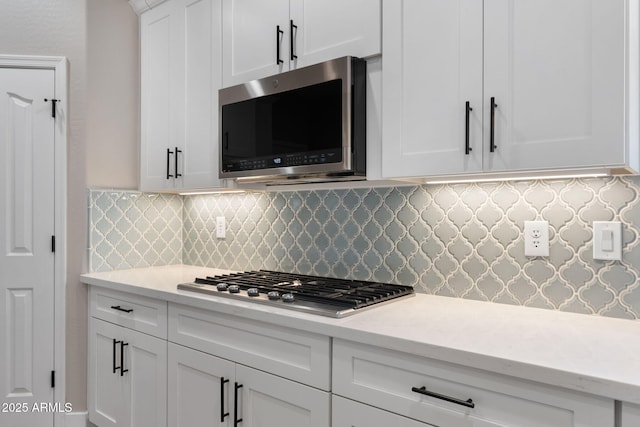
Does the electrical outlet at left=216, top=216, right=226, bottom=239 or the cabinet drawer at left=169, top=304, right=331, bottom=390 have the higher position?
the electrical outlet at left=216, top=216, right=226, bottom=239

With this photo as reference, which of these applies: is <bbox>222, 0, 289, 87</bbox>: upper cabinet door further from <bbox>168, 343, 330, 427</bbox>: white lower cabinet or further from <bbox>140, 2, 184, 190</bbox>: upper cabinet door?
<bbox>168, 343, 330, 427</bbox>: white lower cabinet

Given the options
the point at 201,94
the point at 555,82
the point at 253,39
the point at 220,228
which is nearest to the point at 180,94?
the point at 201,94

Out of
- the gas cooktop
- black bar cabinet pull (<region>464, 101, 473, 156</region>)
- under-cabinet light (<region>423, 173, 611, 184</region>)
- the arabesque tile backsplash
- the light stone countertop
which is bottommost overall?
the light stone countertop

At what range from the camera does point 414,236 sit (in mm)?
1856

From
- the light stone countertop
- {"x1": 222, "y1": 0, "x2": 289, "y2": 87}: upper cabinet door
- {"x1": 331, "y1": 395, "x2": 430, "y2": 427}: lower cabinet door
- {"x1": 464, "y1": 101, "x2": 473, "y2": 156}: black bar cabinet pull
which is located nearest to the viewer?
the light stone countertop

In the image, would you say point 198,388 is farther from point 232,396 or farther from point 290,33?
point 290,33

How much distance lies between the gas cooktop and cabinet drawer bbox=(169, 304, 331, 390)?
86mm

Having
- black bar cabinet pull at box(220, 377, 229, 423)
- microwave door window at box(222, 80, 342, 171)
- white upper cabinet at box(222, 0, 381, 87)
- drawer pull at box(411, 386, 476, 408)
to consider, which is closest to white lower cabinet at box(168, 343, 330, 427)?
black bar cabinet pull at box(220, 377, 229, 423)

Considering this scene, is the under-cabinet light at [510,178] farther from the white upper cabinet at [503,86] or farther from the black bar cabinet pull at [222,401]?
the black bar cabinet pull at [222,401]

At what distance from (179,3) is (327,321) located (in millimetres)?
1885

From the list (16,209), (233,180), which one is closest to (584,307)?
(233,180)

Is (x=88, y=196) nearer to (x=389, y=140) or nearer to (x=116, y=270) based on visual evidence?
(x=116, y=270)

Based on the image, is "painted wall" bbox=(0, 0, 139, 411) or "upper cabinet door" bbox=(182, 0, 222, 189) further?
"painted wall" bbox=(0, 0, 139, 411)

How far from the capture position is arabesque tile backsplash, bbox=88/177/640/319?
1.47m
